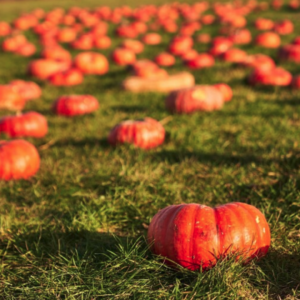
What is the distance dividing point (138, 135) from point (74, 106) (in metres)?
2.00

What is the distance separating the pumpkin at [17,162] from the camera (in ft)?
14.7

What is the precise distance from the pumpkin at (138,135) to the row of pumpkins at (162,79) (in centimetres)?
1

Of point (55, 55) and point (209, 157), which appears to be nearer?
point (209, 157)

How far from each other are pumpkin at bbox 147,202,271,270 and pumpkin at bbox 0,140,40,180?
2.08 m

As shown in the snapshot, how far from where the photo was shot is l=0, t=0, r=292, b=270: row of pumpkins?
280cm

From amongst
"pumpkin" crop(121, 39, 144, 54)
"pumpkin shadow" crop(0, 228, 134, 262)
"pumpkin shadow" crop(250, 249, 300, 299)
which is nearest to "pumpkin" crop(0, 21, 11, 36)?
"pumpkin" crop(121, 39, 144, 54)

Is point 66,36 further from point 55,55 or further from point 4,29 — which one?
point 55,55

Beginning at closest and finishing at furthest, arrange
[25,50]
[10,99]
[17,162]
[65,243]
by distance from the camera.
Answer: [65,243] < [17,162] < [10,99] < [25,50]

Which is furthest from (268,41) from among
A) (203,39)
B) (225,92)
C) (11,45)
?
(11,45)

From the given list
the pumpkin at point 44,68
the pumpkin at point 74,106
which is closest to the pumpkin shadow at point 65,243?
the pumpkin at point 74,106

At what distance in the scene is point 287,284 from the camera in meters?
2.66

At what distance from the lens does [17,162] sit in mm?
4461

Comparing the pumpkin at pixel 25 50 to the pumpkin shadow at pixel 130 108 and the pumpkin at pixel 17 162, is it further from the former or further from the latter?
the pumpkin at pixel 17 162

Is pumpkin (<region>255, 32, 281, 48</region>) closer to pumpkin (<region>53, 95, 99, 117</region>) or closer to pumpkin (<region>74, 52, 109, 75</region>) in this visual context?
pumpkin (<region>74, 52, 109, 75</region>)
